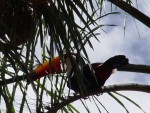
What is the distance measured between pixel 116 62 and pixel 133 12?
0.19 m

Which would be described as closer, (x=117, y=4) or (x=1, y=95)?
(x=1, y=95)

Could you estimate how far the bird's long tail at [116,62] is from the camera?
58.3 inches

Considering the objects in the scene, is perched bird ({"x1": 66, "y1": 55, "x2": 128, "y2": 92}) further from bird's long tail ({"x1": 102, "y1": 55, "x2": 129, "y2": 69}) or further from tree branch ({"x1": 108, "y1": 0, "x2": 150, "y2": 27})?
tree branch ({"x1": 108, "y1": 0, "x2": 150, "y2": 27})

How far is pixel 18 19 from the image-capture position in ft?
4.37

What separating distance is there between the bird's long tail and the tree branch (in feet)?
0.49

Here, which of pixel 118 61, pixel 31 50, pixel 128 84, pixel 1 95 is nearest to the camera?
pixel 1 95

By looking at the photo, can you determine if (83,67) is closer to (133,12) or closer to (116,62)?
(116,62)

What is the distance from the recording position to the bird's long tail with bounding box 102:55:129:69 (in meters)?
1.48

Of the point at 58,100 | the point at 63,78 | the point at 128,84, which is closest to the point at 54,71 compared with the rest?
the point at 63,78

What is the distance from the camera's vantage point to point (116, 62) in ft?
4.98

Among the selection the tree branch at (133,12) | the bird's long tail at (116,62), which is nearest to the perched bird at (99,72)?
the bird's long tail at (116,62)

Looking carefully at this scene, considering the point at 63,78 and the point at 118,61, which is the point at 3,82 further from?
the point at 118,61

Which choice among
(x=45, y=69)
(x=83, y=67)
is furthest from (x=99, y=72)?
(x=45, y=69)

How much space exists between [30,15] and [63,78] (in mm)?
237
